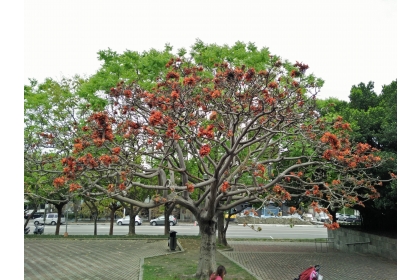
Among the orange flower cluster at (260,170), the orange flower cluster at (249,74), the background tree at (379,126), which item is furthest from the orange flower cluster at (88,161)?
the background tree at (379,126)

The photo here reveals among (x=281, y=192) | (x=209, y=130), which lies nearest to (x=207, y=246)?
(x=281, y=192)

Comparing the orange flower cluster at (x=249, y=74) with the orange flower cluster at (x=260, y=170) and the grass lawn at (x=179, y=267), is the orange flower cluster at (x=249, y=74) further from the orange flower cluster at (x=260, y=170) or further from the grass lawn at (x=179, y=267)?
the grass lawn at (x=179, y=267)

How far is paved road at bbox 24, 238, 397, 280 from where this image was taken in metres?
11.6

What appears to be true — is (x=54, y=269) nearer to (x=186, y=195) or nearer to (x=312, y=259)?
(x=186, y=195)

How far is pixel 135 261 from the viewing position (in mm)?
13492

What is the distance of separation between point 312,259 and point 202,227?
7589mm

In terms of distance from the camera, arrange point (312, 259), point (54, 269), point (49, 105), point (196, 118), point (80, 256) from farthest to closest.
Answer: point (49, 105) → point (312, 259) → point (80, 256) → point (54, 269) → point (196, 118)

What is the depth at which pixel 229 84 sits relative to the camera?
8500mm

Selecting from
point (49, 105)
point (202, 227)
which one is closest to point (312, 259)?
point (202, 227)

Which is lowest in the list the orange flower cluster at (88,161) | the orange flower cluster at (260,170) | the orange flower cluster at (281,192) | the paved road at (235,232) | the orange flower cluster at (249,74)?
the paved road at (235,232)

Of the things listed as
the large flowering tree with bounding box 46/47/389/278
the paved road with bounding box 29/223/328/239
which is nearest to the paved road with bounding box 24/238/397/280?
the large flowering tree with bounding box 46/47/389/278

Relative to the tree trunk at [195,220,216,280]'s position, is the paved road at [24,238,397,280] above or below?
below

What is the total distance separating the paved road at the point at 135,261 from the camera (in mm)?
11617

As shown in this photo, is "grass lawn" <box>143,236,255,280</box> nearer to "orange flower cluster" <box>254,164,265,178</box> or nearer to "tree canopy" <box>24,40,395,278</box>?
"tree canopy" <box>24,40,395,278</box>
